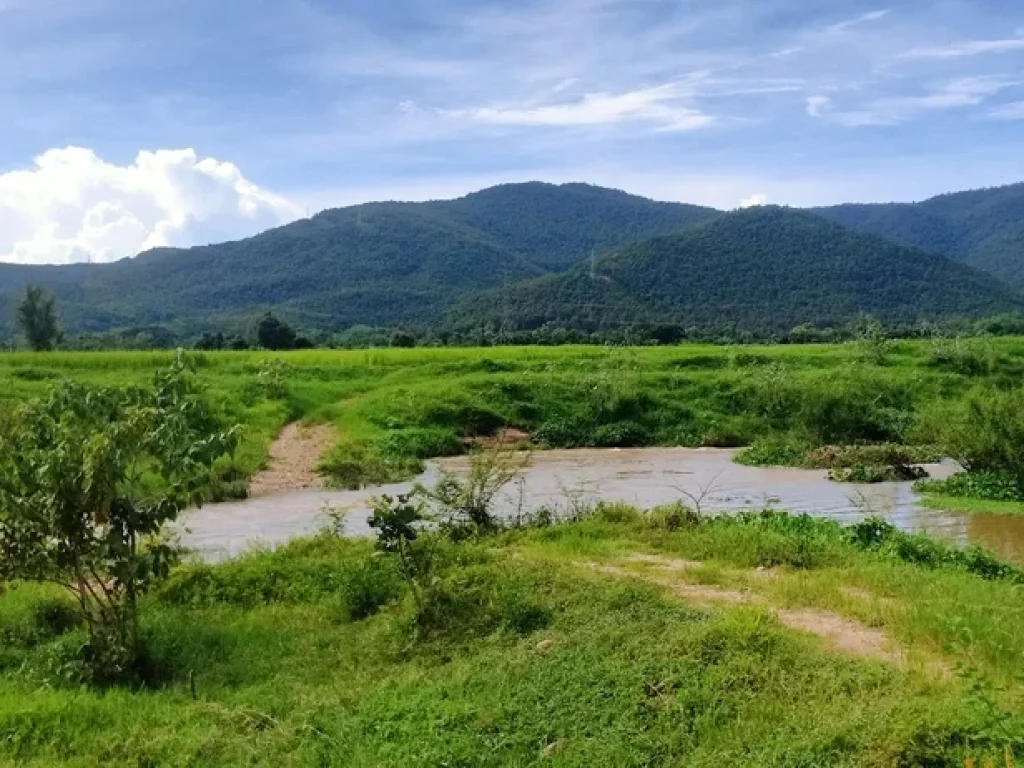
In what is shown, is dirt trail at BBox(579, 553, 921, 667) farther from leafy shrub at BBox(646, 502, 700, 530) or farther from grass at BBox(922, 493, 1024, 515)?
grass at BBox(922, 493, 1024, 515)

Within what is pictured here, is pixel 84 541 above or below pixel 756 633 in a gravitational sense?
above

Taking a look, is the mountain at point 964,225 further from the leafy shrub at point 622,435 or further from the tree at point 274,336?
the leafy shrub at point 622,435

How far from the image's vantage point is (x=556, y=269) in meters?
143

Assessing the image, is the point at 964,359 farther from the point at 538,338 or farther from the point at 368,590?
the point at 368,590

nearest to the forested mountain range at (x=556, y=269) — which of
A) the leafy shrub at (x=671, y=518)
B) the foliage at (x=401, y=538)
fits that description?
the leafy shrub at (x=671, y=518)

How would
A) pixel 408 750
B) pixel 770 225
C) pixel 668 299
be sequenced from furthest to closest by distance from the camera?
pixel 770 225, pixel 668 299, pixel 408 750

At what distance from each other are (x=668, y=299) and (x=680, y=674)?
284 feet

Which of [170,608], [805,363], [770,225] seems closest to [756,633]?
[170,608]

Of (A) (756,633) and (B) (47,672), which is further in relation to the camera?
(B) (47,672)

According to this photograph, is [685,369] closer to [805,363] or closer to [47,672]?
[805,363]

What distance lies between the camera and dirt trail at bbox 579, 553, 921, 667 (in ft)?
23.7

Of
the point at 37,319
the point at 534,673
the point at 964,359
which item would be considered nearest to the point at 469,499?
the point at 534,673

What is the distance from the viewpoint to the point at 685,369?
112 ft

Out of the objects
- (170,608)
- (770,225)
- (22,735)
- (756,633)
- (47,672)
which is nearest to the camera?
(22,735)
